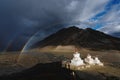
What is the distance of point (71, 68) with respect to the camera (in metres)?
198

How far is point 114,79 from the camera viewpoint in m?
144

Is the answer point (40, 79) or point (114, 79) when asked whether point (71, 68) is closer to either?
point (40, 79)

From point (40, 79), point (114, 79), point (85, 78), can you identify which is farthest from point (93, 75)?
point (40, 79)

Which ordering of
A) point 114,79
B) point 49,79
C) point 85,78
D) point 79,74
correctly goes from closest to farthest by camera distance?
point 114,79, point 85,78, point 79,74, point 49,79

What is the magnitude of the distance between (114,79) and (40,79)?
72643mm

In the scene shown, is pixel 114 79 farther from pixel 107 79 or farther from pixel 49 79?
pixel 49 79

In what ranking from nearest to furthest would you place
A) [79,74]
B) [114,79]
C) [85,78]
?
[114,79] → [85,78] → [79,74]

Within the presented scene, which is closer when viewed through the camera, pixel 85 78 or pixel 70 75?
pixel 85 78

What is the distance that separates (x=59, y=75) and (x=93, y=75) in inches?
1768

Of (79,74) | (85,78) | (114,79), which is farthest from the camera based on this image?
(79,74)

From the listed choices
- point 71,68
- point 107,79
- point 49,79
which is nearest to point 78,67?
point 71,68

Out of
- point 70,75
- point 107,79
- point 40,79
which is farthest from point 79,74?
point 40,79

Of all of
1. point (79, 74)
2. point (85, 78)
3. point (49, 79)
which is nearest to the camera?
point (85, 78)

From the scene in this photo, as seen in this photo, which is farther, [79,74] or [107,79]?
[79,74]
